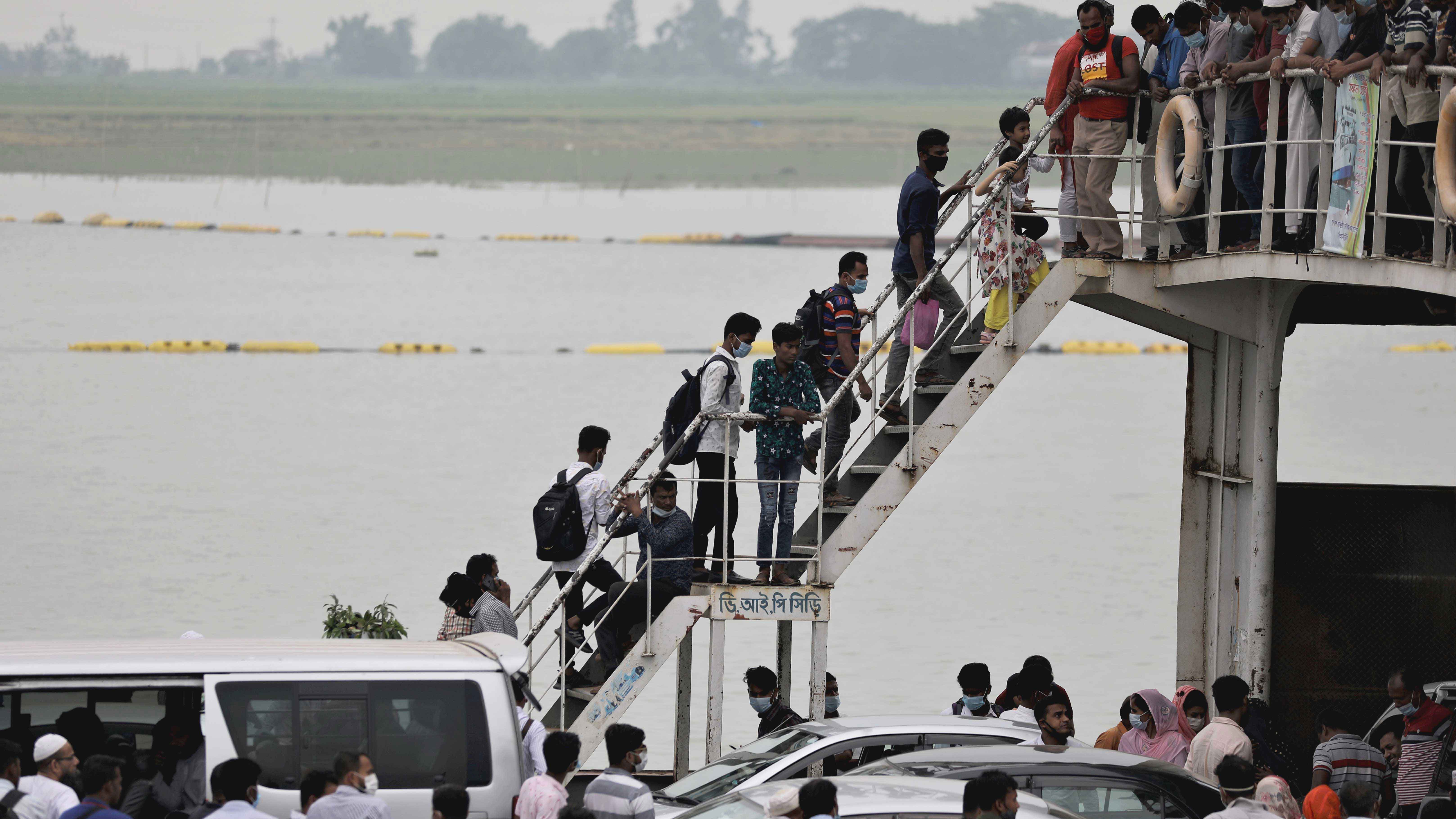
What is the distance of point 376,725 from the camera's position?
9352mm

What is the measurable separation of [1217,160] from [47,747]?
29.1 ft

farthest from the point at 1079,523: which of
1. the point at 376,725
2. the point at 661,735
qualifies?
the point at 376,725

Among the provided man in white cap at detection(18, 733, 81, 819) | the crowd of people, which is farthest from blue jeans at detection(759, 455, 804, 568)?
man in white cap at detection(18, 733, 81, 819)

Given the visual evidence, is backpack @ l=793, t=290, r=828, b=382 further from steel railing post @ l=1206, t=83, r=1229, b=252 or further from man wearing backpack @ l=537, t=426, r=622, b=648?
steel railing post @ l=1206, t=83, r=1229, b=252

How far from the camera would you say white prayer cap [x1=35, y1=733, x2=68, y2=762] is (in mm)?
8734

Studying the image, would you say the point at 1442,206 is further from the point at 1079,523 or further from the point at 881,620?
the point at 1079,523

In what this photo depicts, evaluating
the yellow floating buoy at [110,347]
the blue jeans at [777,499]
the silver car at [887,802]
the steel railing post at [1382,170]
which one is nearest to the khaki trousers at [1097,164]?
the steel railing post at [1382,170]

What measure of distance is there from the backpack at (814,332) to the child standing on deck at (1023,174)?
1612mm

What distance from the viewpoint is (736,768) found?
10859 mm

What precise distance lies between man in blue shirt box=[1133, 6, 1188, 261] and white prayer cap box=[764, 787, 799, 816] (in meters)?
7.00

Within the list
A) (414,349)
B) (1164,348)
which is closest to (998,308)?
(414,349)

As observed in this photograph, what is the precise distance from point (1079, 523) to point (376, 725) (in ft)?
120

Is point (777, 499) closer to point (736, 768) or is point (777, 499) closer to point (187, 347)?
point (736, 768)

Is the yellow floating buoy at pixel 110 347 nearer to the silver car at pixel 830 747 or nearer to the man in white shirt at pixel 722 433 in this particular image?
the man in white shirt at pixel 722 433
